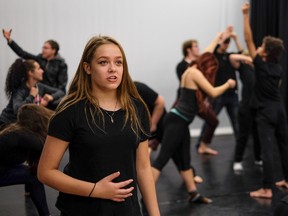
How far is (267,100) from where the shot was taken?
4.09 meters

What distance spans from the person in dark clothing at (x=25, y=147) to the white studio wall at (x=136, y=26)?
177 cm

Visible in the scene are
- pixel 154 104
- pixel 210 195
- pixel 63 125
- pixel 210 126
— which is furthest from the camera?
pixel 210 126

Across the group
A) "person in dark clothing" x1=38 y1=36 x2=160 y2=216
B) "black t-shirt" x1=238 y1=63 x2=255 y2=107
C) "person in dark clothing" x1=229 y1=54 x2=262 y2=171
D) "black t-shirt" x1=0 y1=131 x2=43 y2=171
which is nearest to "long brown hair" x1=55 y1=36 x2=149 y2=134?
"person in dark clothing" x1=38 y1=36 x2=160 y2=216

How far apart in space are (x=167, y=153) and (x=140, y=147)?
191 cm

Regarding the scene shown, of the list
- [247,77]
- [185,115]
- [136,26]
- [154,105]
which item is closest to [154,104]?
[154,105]

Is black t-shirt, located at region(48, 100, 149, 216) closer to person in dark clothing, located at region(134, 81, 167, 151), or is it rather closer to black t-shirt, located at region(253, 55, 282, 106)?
person in dark clothing, located at region(134, 81, 167, 151)

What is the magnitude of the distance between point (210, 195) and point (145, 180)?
93.4 inches

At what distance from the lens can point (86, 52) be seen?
166cm

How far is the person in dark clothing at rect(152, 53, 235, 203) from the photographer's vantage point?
3.59 meters

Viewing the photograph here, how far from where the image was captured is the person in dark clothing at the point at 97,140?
1.58m

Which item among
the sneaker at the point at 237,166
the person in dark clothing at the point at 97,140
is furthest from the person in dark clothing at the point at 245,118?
the person in dark clothing at the point at 97,140

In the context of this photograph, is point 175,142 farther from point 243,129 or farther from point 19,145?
point 243,129

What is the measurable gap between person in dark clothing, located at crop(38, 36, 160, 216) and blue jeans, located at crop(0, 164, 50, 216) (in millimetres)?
1586

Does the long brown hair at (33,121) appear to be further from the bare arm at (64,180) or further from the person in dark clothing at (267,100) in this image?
the person in dark clothing at (267,100)
